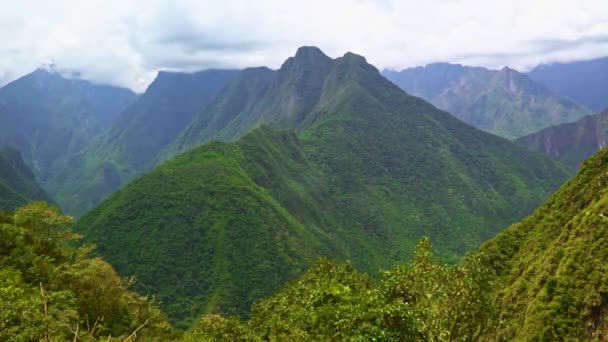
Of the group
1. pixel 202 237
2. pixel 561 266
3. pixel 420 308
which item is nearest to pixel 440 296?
pixel 420 308

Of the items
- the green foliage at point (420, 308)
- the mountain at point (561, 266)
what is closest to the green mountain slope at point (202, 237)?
the mountain at point (561, 266)

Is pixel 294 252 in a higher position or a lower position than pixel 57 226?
lower

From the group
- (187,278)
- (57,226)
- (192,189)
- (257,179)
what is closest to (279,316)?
(57,226)

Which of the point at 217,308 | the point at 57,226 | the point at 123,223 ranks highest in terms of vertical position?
the point at 57,226

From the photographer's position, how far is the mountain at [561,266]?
194ft

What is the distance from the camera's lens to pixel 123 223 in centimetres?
14000

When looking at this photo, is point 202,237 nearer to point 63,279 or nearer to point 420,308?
point 63,279

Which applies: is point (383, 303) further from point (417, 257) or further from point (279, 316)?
point (279, 316)

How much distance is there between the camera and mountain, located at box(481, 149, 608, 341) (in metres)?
59.0

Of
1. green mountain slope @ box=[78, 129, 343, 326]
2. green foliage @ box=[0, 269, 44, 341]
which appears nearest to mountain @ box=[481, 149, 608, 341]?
green foliage @ box=[0, 269, 44, 341]

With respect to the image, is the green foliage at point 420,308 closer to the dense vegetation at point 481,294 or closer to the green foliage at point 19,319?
the dense vegetation at point 481,294

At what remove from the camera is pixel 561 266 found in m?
65.8

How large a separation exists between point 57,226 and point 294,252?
98.8 meters

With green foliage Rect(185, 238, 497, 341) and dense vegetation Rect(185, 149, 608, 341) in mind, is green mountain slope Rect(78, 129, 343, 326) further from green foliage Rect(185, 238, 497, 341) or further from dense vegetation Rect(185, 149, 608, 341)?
green foliage Rect(185, 238, 497, 341)
